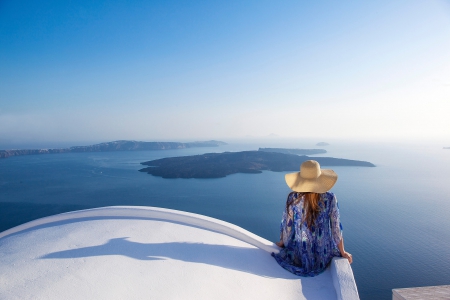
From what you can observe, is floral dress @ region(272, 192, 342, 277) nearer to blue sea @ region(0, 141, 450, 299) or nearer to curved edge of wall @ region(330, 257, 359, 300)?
Answer: curved edge of wall @ region(330, 257, 359, 300)

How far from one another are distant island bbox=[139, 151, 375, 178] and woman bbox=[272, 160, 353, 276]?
38524 mm

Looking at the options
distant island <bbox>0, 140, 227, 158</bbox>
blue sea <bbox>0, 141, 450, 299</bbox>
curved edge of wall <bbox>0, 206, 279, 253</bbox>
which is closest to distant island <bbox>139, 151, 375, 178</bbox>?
blue sea <bbox>0, 141, 450, 299</bbox>

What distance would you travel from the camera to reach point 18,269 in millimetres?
2008

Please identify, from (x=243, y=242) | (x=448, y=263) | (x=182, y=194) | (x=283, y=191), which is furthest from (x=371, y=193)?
(x=243, y=242)

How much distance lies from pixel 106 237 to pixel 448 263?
2226 centimetres

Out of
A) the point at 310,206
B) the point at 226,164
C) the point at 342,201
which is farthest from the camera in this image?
the point at 226,164

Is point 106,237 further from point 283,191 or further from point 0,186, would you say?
point 0,186

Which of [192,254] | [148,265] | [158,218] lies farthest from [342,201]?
[148,265]

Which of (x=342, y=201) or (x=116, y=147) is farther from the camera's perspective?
(x=116, y=147)

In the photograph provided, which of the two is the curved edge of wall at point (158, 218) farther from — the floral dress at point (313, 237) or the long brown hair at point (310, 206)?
the long brown hair at point (310, 206)

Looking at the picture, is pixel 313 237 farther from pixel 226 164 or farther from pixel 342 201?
pixel 226 164

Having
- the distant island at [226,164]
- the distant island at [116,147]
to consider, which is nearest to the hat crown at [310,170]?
the distant island at [226,164]

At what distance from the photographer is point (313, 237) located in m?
2.29

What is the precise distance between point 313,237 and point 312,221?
161mm
